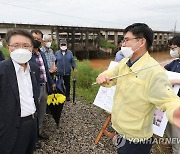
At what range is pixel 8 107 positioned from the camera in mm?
1945

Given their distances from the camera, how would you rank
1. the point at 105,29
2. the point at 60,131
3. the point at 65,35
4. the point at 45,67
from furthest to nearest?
the point at 105,29
the point at 65,35
the point at 60,131
the point at 45,67

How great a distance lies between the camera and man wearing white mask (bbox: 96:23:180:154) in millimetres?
1711

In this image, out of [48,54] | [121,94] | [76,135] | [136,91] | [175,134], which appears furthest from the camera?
[48,54]

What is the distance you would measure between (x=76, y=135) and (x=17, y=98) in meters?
2.18

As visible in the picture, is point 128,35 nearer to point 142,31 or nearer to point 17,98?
point 142,31

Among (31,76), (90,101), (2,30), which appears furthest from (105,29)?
(31,76)

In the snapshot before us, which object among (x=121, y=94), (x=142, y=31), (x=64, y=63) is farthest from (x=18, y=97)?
(x=64, y=63)

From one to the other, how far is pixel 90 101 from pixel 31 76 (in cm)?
398

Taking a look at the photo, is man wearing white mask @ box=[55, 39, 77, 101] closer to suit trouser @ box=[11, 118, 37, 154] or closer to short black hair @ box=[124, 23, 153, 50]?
suit trouser @ box=[11, 118, 37, 154]

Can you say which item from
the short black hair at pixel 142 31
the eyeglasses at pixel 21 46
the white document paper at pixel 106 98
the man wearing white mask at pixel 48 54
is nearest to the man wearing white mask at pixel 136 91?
the short black hair at pixel 142 31

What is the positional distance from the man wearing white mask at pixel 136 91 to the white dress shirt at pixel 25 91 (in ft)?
2.48

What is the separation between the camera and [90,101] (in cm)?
608

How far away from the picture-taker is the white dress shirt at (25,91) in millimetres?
2027

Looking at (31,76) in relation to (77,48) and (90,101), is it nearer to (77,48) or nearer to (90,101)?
(90,101)
